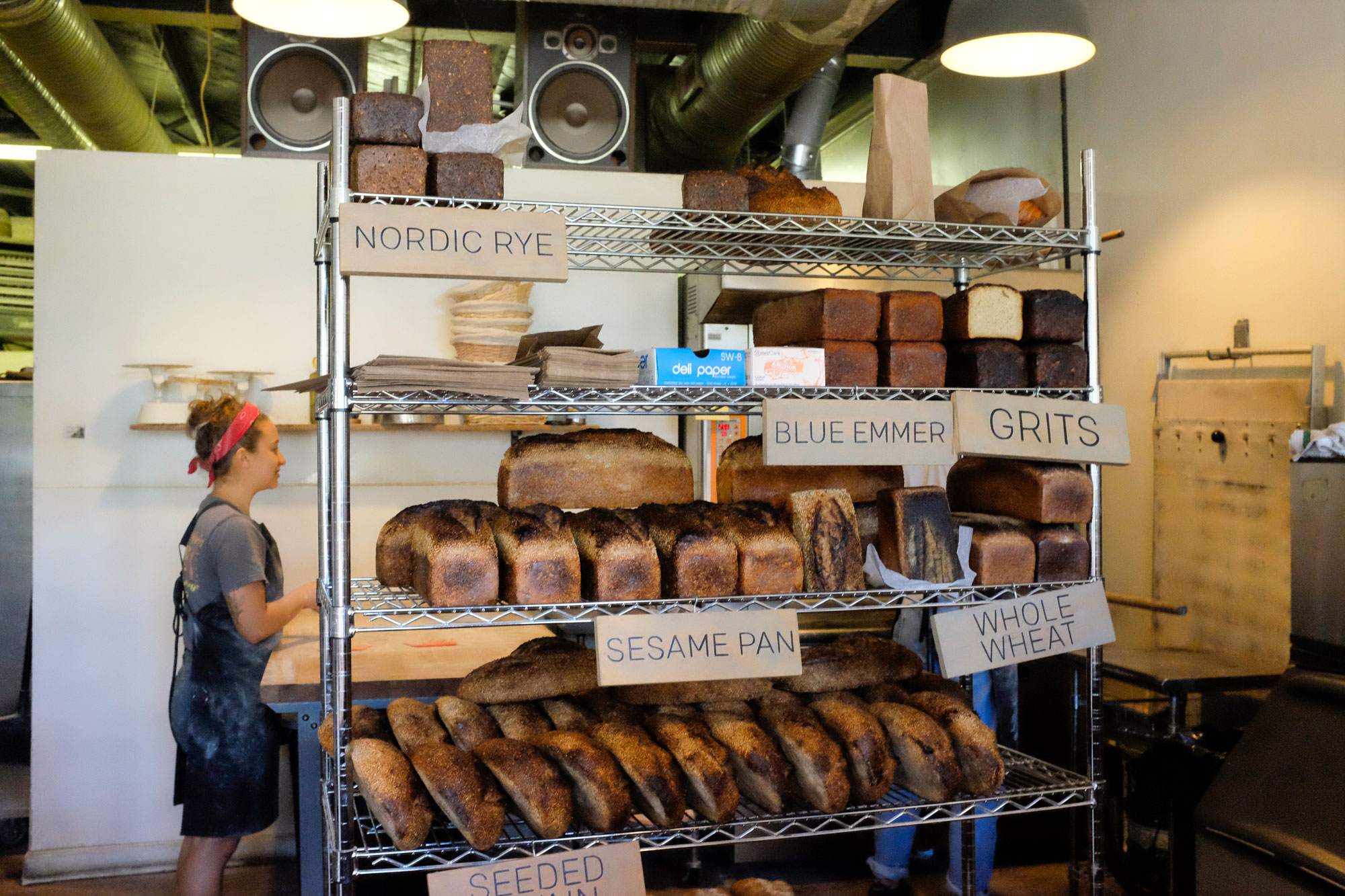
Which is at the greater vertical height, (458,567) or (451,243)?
(451,243)

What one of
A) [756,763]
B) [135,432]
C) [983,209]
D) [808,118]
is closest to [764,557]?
[756,763]

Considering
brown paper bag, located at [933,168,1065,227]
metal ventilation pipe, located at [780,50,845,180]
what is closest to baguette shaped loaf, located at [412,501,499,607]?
brown paper bag, located at [933,168,1065,227]

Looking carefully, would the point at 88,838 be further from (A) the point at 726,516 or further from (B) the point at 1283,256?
(B) the point at 1283,256

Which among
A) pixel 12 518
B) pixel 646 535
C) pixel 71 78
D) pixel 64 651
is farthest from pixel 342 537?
pixel 12 518

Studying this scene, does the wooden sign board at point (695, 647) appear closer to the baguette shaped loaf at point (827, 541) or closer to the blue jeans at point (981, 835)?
the baguette shaped loaf at point (827, 541)

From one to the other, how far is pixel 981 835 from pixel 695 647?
1998mm

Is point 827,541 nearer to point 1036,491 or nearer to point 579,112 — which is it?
point 1036,491

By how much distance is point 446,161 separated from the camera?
5.18 feet

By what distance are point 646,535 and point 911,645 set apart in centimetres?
160

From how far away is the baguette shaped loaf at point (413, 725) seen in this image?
1.60 metres

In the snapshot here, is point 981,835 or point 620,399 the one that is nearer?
point 620,399

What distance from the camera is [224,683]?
2.70m

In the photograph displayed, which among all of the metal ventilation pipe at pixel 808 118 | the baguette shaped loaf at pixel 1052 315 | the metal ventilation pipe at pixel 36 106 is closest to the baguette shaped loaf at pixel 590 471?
the baguette shaped loaf at pixel 1052 315

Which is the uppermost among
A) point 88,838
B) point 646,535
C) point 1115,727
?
point 646,535
